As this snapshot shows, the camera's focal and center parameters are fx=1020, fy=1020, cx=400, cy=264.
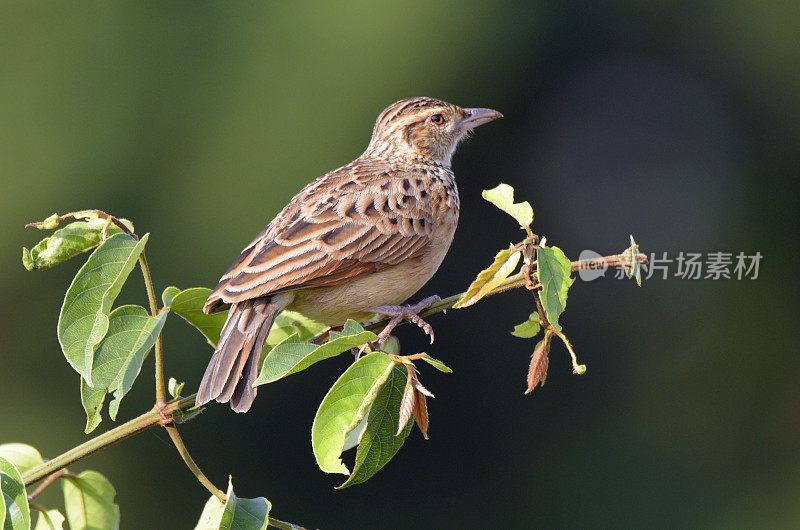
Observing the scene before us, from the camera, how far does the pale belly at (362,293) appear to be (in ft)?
11.7

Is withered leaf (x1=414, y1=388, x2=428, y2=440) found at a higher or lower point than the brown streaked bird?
lower

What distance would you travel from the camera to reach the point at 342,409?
224 cm

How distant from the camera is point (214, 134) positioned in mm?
16516

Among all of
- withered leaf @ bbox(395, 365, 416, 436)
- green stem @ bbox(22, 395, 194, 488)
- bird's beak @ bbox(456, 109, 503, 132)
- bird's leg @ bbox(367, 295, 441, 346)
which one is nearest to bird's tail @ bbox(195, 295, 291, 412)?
green stem @ bbox(22, 395, 194, 488)

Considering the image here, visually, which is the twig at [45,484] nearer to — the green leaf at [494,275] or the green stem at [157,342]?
the green stem at [157,342]

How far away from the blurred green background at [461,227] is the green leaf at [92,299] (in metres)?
10.7

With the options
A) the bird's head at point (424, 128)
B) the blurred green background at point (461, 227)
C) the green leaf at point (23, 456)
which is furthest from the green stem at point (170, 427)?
the blurred green background at point (461, 227)

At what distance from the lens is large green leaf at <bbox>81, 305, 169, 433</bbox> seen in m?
2.47

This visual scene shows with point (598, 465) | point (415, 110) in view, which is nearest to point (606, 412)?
point (598, 465)

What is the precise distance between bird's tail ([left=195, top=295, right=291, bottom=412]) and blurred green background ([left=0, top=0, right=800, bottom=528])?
10134mm

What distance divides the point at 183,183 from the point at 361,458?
1420 cm

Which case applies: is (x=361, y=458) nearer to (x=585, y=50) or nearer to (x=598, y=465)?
(x=598, y=465)

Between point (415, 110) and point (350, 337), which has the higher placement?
point (415, 110)

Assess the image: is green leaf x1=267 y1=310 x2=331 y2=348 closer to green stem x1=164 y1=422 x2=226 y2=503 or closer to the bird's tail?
the bird's tail
